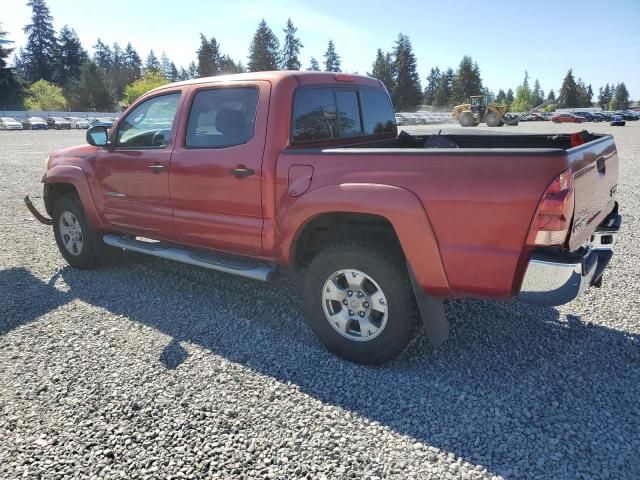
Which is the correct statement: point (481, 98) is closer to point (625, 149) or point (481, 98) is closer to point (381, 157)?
point (625, 149)

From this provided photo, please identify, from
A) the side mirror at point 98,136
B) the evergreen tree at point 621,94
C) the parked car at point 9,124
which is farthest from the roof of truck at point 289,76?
the evergreen tree at point 621,94

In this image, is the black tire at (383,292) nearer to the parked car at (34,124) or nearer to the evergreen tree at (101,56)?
the parked car at (34,124)

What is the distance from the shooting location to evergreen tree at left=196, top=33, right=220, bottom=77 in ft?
282

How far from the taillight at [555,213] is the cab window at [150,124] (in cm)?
315

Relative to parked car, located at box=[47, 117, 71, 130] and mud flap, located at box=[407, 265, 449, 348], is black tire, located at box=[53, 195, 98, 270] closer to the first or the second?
mud flap, located at box=[407, 265, 449, 348]

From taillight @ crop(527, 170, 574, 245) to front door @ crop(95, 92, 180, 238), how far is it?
9.97 ft

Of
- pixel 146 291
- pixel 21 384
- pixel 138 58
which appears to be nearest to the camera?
pixel 21 384

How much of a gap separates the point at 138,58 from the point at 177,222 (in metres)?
132

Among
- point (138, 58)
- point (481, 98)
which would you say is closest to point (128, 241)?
point (481, 98)

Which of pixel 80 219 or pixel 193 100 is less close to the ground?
pixel 193 100

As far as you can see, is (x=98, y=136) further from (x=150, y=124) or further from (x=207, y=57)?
(x=207, y=57)

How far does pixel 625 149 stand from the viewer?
779 inches

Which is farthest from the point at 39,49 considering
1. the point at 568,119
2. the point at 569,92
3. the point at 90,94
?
the point at 569,92

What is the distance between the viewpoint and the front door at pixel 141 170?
4.35 m
